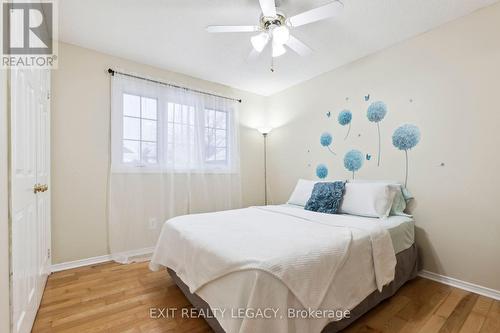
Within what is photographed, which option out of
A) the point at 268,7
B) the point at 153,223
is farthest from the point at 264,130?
the point at 268,7

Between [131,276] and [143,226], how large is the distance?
731 mm

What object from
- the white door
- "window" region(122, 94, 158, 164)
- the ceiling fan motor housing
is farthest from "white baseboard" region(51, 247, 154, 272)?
the ceiling fan motor housing

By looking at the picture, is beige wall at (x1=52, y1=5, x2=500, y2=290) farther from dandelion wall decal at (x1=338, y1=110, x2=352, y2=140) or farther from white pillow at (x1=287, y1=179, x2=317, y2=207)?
white pillow at (x1=287, y1=179, x2=317, y2=207)

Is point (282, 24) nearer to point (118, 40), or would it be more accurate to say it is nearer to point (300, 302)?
point (118, 40)

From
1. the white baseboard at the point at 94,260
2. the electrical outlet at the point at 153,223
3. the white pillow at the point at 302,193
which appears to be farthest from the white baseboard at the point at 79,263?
the white pillow at the point at 302,193

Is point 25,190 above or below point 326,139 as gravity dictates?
below

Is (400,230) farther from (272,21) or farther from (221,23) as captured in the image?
(221,23)

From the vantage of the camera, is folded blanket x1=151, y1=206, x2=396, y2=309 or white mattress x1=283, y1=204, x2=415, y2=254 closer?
folded blanket x1=151, y1=206, x2=396, y2=309

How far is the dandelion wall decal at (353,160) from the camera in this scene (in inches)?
112

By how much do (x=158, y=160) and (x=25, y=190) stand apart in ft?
5.66

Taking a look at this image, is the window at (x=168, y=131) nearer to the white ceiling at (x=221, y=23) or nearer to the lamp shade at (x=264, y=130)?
the white ceiling at (x=221, y=23)

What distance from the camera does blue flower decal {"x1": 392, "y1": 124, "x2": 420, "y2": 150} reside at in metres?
2.38

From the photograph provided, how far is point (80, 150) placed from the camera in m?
2.58

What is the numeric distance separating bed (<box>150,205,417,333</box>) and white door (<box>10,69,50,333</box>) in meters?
0.86
